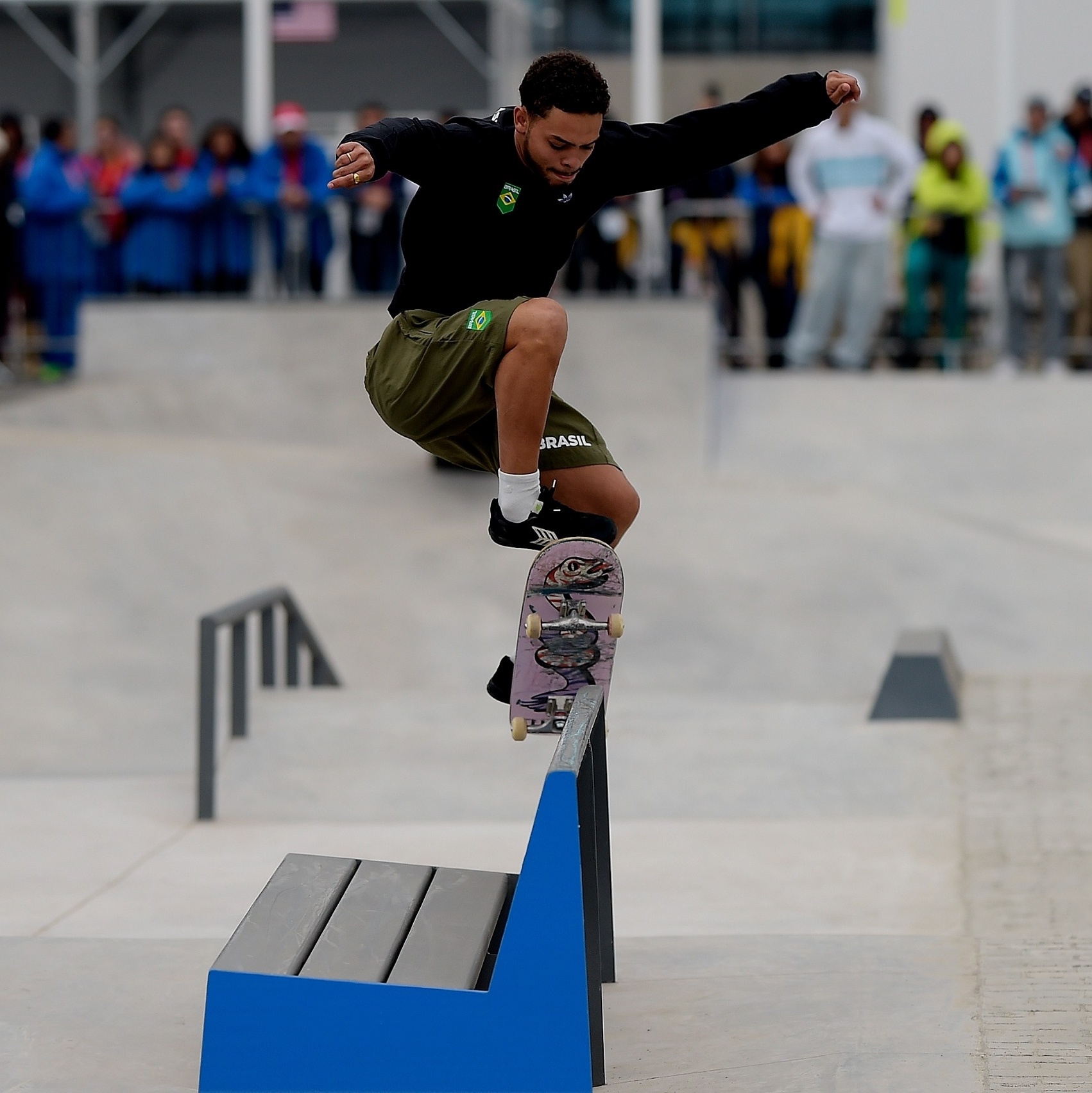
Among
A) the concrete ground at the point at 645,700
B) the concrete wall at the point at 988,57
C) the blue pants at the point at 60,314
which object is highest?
the concrete wall at the point at 988,57

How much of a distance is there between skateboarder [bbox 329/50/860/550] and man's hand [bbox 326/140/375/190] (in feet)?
0.45

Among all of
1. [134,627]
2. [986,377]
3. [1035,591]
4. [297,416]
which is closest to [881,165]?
[986,377]

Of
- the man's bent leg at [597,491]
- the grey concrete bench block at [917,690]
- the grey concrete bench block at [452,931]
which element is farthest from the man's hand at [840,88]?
the grey concrete bench block at [917,690]

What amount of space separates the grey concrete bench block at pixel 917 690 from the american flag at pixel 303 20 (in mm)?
14138

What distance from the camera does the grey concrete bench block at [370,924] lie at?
143 inches

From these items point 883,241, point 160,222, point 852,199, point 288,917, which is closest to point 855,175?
point 852,199

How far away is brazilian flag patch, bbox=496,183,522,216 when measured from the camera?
465 cm

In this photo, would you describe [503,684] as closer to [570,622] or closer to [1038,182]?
[570,622]

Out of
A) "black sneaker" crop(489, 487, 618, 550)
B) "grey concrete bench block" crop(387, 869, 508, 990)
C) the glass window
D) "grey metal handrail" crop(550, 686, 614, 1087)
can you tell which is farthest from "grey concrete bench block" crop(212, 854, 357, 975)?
the glass window

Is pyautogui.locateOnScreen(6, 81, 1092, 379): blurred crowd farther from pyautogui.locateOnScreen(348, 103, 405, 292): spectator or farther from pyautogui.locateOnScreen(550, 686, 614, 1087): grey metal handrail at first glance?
pyautogui.locateOnScreen(550, 686, 614, 1087): grey metal handrail

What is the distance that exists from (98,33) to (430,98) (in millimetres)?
4155

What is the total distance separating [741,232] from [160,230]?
513 cm

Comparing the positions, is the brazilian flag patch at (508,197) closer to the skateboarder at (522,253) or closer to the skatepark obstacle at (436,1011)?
the skateboarder at (522,253)

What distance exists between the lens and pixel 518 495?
15.0 ft
